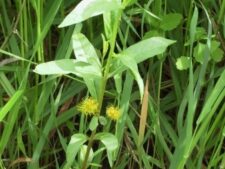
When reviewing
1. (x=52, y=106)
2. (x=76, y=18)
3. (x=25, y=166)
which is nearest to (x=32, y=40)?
(x=52, y=106)

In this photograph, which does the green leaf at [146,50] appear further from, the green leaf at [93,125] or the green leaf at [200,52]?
the green leaf at [200,52]

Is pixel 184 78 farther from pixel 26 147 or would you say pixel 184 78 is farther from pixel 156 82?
pixel 26 147

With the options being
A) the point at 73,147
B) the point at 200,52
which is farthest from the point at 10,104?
the point at 200,52

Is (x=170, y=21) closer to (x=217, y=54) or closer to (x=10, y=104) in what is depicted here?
(x=217, y=54)

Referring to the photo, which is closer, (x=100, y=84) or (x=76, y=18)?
(x=76, y=18)

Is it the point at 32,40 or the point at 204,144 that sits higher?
the point at 32,40

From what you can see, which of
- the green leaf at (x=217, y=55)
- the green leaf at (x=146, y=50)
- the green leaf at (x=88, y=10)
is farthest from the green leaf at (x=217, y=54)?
the green leaf at (x=88, y=10)

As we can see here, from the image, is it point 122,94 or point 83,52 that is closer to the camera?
point 83,52
